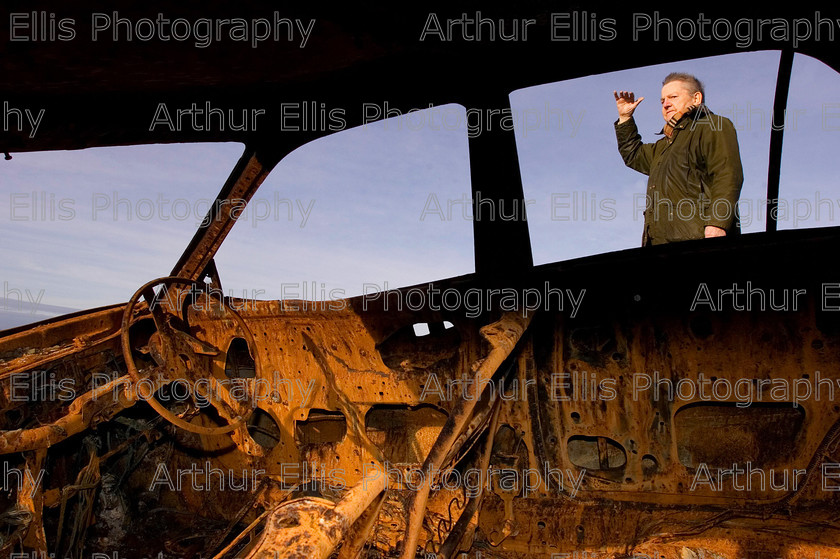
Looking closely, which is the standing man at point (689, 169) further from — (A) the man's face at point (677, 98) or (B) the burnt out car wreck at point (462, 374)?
(B) the burnt out car wreck at point (462, 374)

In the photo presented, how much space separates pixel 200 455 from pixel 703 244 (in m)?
3.47

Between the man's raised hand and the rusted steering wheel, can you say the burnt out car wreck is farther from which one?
the man's raised hand

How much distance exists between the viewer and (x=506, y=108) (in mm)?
2379

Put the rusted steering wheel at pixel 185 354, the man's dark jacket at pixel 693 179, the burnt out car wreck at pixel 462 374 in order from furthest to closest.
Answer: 1. the rusted steering wheel at pixel 185 354
2. the man's dark jacket at pixel 693 179
3. the burnt out car wreck at pixel 462 374

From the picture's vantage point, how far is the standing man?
2105 millimetres

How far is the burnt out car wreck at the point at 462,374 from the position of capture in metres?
1.88

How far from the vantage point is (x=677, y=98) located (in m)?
2.33

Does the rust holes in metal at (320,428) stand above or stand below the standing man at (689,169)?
below

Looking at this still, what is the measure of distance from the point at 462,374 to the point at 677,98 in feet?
5.41

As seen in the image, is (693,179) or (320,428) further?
(320,428)

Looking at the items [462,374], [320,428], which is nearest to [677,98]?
[462,374]

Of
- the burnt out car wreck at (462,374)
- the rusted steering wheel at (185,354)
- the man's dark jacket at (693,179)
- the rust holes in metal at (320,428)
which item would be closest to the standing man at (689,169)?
the man's dark jacket at (693,179)

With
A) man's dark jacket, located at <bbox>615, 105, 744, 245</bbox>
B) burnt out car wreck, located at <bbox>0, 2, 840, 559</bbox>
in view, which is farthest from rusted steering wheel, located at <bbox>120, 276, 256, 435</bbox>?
man's dark jacket, located at <bbox>615, 105, 744, 245</bbox>

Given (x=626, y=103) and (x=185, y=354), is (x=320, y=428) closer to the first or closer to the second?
(x=185, y=354)
